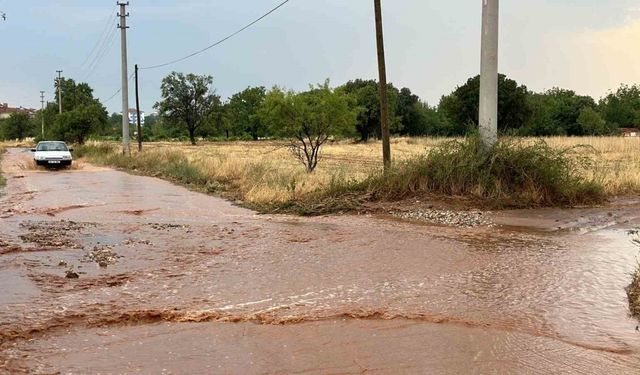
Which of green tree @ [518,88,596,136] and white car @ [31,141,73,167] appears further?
green tree @ [518,88,596,136]

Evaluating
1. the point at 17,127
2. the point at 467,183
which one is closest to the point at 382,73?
the point at 467,183

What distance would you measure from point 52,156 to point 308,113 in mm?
15632

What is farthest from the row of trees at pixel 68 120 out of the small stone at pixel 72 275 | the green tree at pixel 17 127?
the small stone at pixel 72 275

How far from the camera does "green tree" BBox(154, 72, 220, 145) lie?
7712 centimetres

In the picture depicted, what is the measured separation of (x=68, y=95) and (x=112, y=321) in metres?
90.7

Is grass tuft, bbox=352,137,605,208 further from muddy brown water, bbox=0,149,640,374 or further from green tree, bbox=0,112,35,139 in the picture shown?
green tree, bbox=0,112,35,139

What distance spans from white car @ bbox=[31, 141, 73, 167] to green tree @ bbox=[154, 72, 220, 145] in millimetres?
45375

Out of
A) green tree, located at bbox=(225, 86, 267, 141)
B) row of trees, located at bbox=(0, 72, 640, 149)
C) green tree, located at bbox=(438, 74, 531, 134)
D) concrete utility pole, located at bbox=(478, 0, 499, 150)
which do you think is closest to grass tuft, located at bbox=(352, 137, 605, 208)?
concrete utility pole, located at bbox=(478, 0, 499, 150)

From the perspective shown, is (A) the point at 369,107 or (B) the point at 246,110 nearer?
(A) the point at 369,107

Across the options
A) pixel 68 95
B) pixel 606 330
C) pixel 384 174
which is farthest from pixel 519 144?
pixel 68 95

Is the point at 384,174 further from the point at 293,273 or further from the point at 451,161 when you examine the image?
the point at 293,273

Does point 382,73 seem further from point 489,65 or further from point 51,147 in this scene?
point 51,147

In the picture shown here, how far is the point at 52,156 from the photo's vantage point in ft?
99.8

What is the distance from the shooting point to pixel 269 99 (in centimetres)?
2302
